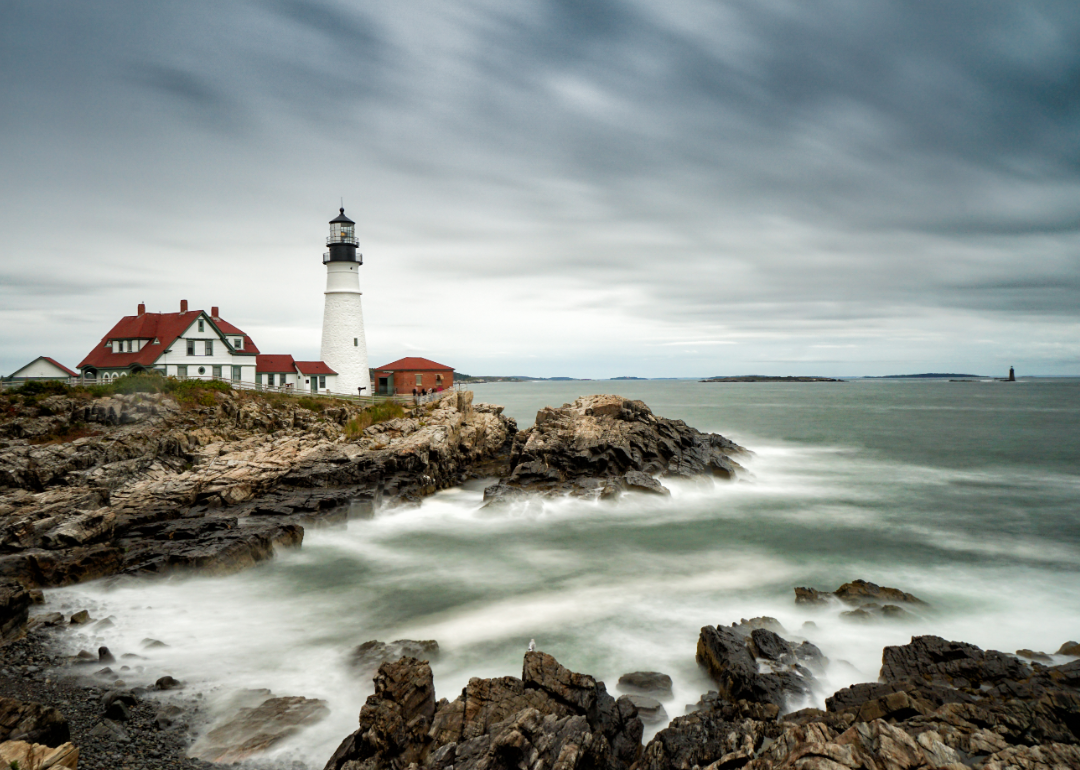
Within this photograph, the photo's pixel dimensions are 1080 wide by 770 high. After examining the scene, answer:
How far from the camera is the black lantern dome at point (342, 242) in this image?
34344mm

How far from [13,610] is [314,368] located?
27.0 metres

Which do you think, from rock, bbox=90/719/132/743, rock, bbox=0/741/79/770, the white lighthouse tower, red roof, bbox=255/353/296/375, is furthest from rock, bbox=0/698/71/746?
red roof, bbox=255/353/296/375

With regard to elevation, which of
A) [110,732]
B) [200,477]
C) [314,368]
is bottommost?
[110,732]

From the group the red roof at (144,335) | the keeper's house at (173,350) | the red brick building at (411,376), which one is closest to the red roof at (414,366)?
the red brick building at (411,376)

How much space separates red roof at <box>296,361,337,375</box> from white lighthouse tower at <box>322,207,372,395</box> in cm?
28

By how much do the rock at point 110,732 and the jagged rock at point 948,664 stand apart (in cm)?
960

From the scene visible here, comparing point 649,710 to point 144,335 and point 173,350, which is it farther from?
point 144,335

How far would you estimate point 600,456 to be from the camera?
882 inches

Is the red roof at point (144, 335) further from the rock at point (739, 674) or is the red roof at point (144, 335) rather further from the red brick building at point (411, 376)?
the rock at point (739, 674)

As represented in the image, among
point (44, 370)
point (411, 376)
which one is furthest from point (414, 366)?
point (44, 370)

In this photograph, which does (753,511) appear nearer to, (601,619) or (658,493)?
(658,493)

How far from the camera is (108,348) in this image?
31812mm

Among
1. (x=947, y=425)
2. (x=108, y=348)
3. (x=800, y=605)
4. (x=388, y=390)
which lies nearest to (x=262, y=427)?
(x=108, y=348)

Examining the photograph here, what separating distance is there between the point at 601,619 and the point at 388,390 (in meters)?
33.0
